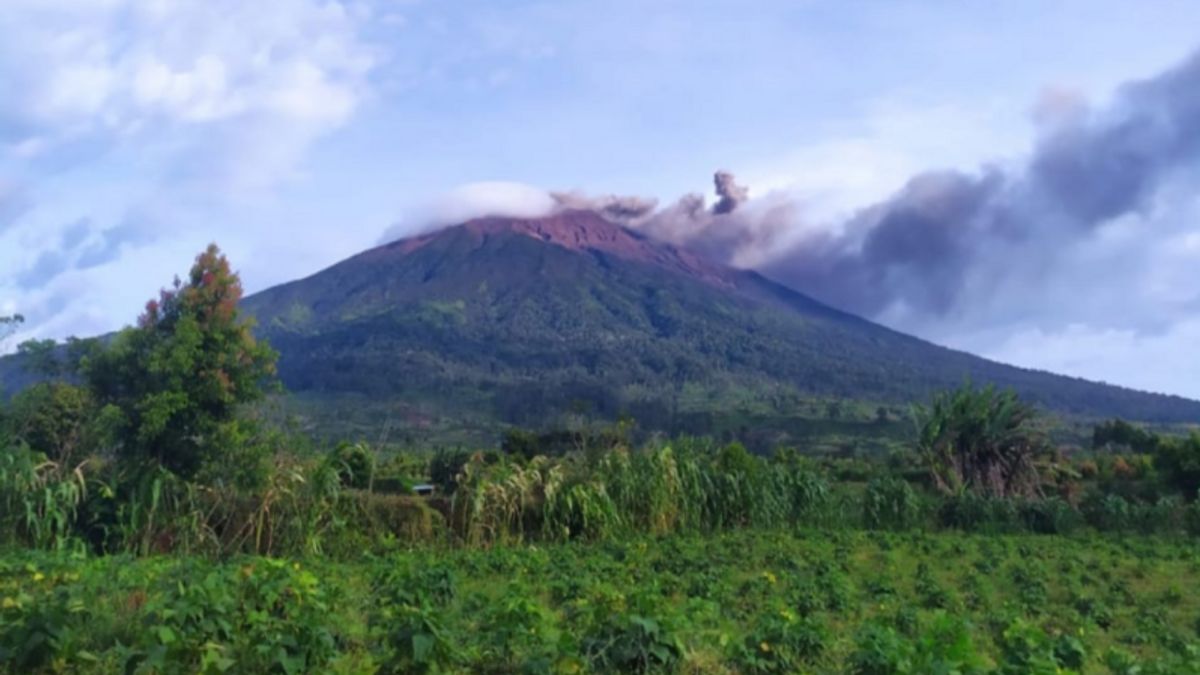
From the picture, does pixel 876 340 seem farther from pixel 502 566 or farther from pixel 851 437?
pixel 502 566

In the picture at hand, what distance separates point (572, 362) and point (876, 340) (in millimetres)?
39457

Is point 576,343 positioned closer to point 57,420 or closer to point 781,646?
point 57,420

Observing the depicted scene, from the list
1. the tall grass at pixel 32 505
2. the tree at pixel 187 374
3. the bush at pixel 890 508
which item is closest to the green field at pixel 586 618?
the tall grass at pixel 32 505

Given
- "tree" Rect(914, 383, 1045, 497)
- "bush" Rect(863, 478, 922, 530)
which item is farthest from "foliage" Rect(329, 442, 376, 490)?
"tree" Rect(914, 383, 1045, 497)

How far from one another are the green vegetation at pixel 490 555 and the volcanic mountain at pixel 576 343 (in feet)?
116

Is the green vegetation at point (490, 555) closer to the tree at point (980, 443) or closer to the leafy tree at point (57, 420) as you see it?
the leafy tree at point (57, 420)

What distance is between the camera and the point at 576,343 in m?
88.8

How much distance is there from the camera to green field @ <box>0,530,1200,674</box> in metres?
4.92

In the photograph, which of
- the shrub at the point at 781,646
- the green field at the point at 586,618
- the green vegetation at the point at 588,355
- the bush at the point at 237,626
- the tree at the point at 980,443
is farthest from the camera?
the green vegetation at the point at 588,355

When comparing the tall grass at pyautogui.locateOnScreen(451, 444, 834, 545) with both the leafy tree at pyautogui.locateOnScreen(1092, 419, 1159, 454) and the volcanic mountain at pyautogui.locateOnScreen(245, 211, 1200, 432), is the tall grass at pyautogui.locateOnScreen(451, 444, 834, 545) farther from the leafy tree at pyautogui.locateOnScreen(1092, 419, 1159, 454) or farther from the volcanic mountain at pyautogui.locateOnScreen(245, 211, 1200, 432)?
the volcanic mountain at pyautogui.locateOnScreen(245, 211, 1200, 432)

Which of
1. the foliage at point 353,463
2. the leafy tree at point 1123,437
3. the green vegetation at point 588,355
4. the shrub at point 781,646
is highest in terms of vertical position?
the green vegetation at point 588,355

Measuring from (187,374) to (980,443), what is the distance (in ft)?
60.5

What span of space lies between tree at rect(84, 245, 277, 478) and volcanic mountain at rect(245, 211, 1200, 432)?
124 ft

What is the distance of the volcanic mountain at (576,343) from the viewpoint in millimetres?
68250
